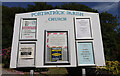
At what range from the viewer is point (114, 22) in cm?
1087

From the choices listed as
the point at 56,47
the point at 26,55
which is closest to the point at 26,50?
the point at 26,55

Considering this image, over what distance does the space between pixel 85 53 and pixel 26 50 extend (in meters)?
1.39

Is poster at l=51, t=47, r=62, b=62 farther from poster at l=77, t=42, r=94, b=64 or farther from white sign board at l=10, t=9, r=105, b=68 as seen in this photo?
poster at l=77, t=42, r=94, b=64

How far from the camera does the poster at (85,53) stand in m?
2.27

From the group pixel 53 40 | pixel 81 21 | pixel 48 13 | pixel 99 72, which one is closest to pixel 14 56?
pixel 53 40

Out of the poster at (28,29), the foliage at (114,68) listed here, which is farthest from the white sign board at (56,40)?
the foliage at (114,68)

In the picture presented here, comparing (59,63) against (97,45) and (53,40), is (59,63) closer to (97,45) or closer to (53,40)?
(53,40)

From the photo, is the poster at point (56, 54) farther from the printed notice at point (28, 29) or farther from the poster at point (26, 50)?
the printed notice at point (28, 29)

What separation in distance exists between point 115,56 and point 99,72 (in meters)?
2.71

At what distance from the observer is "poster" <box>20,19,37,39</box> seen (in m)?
Result: 2.40

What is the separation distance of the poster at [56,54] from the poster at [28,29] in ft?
1.93

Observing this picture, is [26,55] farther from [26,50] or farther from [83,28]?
Result: [83,28]

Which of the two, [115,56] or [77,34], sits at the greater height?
[77,34]

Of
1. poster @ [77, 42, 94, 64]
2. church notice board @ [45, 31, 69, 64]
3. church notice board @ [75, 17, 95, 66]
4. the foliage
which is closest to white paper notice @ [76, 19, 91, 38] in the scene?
church notice board @ [75, 17, 95, 66]
